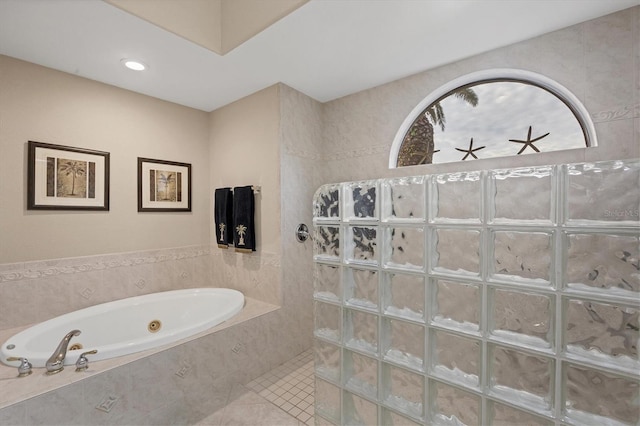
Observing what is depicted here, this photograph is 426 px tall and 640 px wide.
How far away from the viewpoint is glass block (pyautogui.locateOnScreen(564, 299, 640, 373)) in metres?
0.65

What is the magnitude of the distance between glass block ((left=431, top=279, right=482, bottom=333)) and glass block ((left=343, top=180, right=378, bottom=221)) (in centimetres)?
33

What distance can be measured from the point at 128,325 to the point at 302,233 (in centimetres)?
163

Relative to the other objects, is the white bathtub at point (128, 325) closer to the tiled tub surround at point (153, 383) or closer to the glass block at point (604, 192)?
the tiled tub surround at point (153, 383)

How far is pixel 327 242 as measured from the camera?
3.89 feet

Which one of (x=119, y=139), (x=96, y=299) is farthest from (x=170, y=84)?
(x=96, y=299)

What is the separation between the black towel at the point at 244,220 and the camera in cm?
258

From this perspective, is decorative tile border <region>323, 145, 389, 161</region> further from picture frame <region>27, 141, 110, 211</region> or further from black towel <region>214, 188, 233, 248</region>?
picture frame <region>27, 141, 110, 211</region>

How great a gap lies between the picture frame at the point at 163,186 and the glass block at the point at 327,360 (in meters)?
2.21

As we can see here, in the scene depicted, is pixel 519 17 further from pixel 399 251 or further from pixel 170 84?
pixel 170 84

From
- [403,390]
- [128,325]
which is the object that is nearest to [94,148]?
[128,325]

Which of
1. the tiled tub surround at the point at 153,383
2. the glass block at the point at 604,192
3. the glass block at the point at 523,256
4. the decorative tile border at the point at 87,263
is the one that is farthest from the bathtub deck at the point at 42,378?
the glass block at the point at 604,192

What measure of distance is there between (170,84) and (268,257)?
1.69 meters

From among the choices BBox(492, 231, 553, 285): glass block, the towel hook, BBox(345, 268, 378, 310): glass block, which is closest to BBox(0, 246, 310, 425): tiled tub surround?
the towel hook

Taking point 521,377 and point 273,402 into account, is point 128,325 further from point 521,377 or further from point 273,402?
point 521,377
